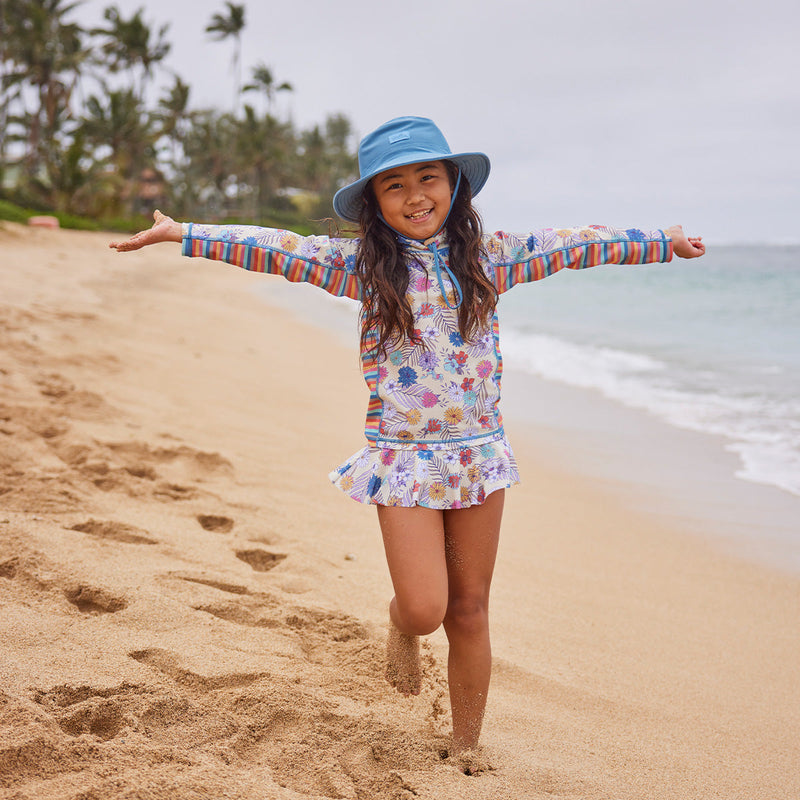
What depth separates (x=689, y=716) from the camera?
2572mm

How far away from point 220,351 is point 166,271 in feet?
35.4

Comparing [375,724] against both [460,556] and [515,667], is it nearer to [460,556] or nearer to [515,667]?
[460,556]

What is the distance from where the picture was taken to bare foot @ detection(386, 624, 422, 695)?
242 cm

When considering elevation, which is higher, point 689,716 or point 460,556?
point 460,556

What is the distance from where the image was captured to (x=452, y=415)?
7.27 ft

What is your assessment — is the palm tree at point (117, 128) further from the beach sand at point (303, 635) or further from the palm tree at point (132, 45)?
the beach sand at point (303, 635)

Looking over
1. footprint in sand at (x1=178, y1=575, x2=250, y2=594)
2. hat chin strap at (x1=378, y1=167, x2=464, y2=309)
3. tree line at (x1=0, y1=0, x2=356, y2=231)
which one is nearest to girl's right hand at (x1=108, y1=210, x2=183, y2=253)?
hat chin strap at (x1=378, y1=167, x2=464, y2=309)

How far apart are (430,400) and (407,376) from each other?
99mm

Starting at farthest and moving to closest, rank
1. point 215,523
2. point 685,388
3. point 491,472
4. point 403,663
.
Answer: point 685,388
point 215,523
point 403,663
point 491,472

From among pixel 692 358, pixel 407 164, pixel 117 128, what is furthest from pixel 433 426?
pixel 117 128

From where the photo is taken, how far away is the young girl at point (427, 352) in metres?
2.17

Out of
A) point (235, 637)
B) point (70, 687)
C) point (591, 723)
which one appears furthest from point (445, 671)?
point (70, 687)

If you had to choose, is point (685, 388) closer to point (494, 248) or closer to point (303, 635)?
point (494, 248)

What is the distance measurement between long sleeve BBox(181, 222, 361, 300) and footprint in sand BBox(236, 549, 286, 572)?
4.51 ft
